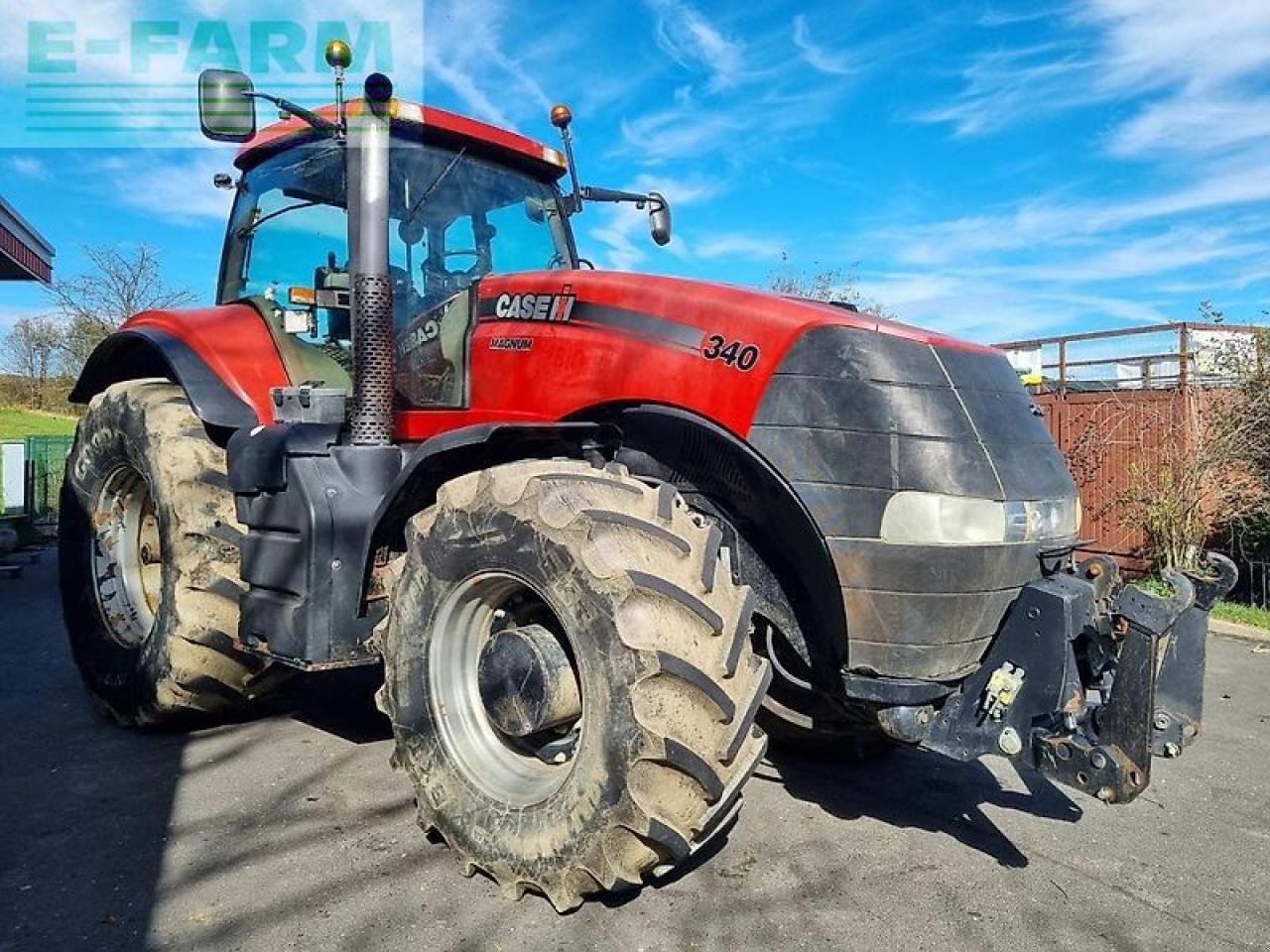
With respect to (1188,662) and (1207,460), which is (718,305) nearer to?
(1188,662)

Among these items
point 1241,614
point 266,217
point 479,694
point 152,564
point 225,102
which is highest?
point 225,102

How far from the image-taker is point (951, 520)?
8.53 feet

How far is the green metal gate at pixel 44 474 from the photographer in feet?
42.1

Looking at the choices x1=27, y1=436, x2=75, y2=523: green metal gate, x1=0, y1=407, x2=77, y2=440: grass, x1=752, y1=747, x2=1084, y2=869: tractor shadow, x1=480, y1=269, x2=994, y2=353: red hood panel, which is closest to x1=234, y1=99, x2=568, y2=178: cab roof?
x1=480, y1=269, x2=994, y2=353: red hood panel

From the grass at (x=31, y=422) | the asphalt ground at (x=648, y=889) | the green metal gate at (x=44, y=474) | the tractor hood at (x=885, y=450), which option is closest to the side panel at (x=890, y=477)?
the tractor hood at (x=885, y=450)

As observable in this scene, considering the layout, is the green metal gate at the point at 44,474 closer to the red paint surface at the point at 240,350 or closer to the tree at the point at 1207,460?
the red paint surface at the point at 240,350

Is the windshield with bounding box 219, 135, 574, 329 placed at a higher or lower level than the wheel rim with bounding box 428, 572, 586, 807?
higher

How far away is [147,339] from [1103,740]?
163 inches

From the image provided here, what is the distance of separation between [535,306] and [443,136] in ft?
3.80

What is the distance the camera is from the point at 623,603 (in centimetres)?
244

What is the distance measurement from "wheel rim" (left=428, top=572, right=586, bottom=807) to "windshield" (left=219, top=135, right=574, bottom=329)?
1412 millimetres

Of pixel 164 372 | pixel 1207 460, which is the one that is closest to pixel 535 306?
pixel 164 372

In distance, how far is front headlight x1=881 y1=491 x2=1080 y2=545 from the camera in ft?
8.46

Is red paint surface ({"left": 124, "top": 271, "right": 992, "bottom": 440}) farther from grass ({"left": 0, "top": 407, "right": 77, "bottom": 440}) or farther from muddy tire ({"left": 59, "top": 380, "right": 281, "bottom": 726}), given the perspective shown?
grass ({"left": 0, "top": 407, "right": 77, "bottom": 440})
